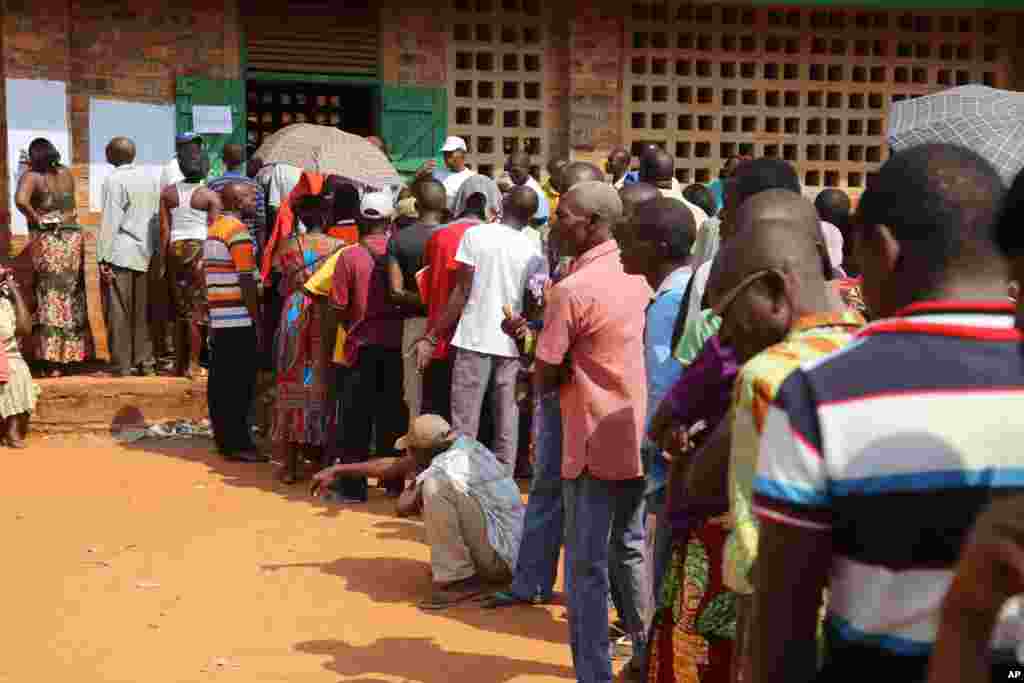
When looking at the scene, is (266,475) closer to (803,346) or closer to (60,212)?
(60,212)

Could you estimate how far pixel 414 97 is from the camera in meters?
12.7

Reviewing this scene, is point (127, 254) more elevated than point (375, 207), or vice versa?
point (375, 207)

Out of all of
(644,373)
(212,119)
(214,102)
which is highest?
(214,102)

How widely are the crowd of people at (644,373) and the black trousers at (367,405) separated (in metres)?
0.02

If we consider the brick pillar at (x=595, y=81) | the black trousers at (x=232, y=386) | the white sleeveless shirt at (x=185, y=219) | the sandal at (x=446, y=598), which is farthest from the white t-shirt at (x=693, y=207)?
the brick pillar at (x=595, y=81)

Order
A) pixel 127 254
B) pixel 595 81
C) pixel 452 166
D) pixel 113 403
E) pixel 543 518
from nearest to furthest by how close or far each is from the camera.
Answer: pixel 543 518
pixel 113 403
pixel 127 254
pixel 452 166
pixel 595 81

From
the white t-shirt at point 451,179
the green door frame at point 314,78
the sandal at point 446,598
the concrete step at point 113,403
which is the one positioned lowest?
the sandal at point 446,598

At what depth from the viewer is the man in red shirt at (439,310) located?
7480 millimetres

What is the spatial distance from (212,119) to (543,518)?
7549mm

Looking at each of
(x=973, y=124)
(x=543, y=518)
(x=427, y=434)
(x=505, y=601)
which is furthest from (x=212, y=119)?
(x=973, y=124)

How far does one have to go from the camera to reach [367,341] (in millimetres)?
7977

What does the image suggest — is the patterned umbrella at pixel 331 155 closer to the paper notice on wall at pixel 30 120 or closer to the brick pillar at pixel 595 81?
the paper notice on wall at pixel 30 120

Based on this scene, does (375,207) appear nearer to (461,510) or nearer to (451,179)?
(461,510)

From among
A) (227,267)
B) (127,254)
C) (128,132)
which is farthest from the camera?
(128,132)
